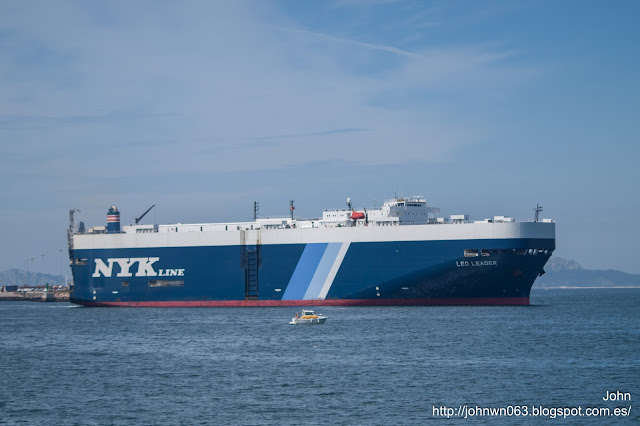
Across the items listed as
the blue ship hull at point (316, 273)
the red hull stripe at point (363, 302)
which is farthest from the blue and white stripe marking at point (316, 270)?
the red hull stripe at point (363, 302)

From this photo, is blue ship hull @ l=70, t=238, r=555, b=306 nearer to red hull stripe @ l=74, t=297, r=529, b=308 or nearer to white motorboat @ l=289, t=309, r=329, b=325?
red hull stripe @ l=74, t=297, r=529, b=308

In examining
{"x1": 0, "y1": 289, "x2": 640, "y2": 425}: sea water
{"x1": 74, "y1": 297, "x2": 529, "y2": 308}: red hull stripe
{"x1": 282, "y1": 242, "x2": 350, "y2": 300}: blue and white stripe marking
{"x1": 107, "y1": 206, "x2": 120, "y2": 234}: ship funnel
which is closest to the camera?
{"x1": 0, "y1": 289, "x2": 640, "y2": 425}: sea water

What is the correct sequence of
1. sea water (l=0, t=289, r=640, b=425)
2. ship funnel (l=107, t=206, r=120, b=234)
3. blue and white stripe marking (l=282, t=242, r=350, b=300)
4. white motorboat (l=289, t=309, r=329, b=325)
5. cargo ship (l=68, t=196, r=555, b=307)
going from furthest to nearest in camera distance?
ship funnel (l=107, t=206, r=120, b=234)
blue and white stripe marking (l=282, t=242, r=350, b=300)
cargo ship (l=68, t=196, r=555, b=307)
white motorboat (l=289, t=309, r=329, b=325)
sea water (l=0, t=289, r=640, b=425)

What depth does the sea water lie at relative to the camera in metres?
30.0

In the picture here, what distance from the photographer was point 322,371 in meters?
38.1

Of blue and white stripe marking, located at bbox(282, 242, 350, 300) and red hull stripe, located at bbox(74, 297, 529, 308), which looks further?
blue and white stripe marking, located at bbox(282, 242, 350, 300)

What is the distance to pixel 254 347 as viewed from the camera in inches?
1844

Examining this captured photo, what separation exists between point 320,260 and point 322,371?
34.2 m

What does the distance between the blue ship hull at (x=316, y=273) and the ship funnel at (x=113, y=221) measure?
2327mm

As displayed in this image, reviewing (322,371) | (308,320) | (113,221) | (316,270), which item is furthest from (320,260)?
(322,371)

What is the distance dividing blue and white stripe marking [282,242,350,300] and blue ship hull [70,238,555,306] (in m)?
0.08

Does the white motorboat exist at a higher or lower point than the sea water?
higher

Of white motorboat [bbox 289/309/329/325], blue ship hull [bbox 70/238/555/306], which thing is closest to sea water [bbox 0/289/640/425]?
white motorboat [bbox 289/309/329/325]

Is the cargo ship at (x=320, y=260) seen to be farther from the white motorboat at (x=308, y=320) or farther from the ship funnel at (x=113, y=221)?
the white motorboat at (x=308, y=320)
